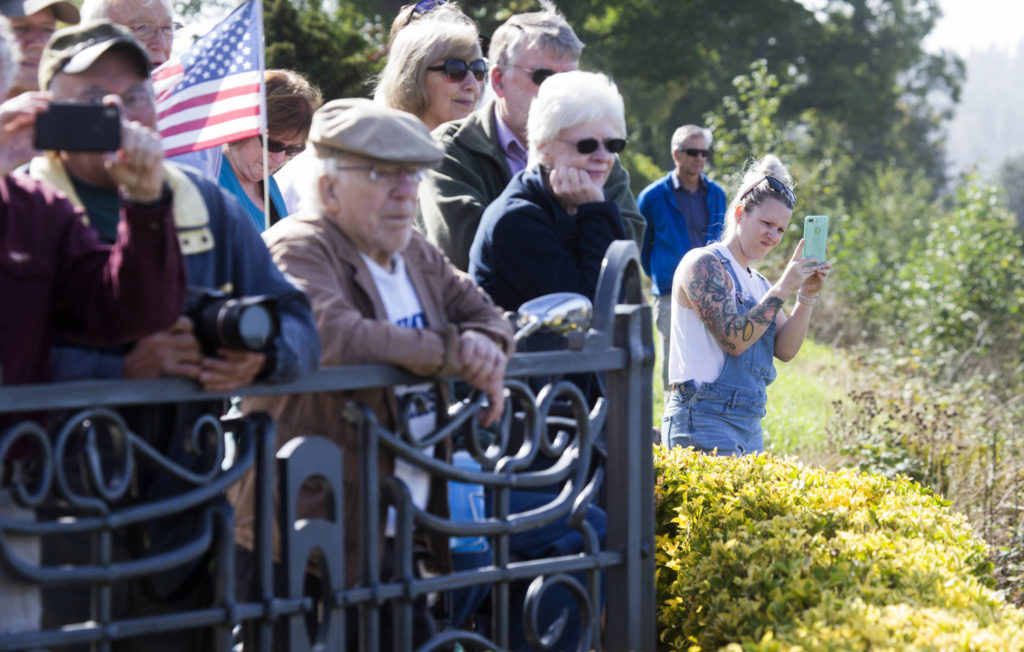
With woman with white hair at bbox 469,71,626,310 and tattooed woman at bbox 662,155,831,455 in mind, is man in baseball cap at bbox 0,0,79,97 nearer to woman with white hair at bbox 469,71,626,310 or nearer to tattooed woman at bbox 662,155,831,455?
woman with white hair at bbox 469,71,626,310

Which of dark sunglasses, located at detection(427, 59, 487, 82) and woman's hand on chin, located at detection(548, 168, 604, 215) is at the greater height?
dark sunglasses, located at detection(427, 59, 487, 82)

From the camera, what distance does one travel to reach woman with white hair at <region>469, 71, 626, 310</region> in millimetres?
3523

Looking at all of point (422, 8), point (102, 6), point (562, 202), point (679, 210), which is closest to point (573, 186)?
point (562, 202)

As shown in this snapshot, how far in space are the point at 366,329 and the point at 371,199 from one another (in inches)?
13.2

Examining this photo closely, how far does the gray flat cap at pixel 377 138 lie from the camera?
A: 272 cm

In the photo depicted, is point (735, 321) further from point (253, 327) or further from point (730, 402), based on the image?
point (253, 327)

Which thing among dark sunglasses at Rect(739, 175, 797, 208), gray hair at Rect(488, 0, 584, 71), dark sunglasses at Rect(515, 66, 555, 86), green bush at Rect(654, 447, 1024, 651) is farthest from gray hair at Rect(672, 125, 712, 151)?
green bush at Rect(654, 447, 1024, 651)

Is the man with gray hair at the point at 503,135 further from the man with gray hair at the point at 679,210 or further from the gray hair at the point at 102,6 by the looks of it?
the man with gray hair at the point at 679,210

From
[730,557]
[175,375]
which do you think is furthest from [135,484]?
[730,557]

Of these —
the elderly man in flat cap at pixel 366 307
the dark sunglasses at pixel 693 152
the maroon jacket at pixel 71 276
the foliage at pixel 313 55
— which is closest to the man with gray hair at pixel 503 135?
the elderly man in flat cap at pixel 366 307

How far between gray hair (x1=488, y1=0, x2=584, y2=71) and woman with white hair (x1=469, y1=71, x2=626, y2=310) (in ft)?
2.55

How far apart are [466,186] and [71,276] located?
2.04 metres

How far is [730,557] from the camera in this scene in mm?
3340

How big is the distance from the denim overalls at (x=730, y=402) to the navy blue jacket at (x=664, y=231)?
3.97 m
